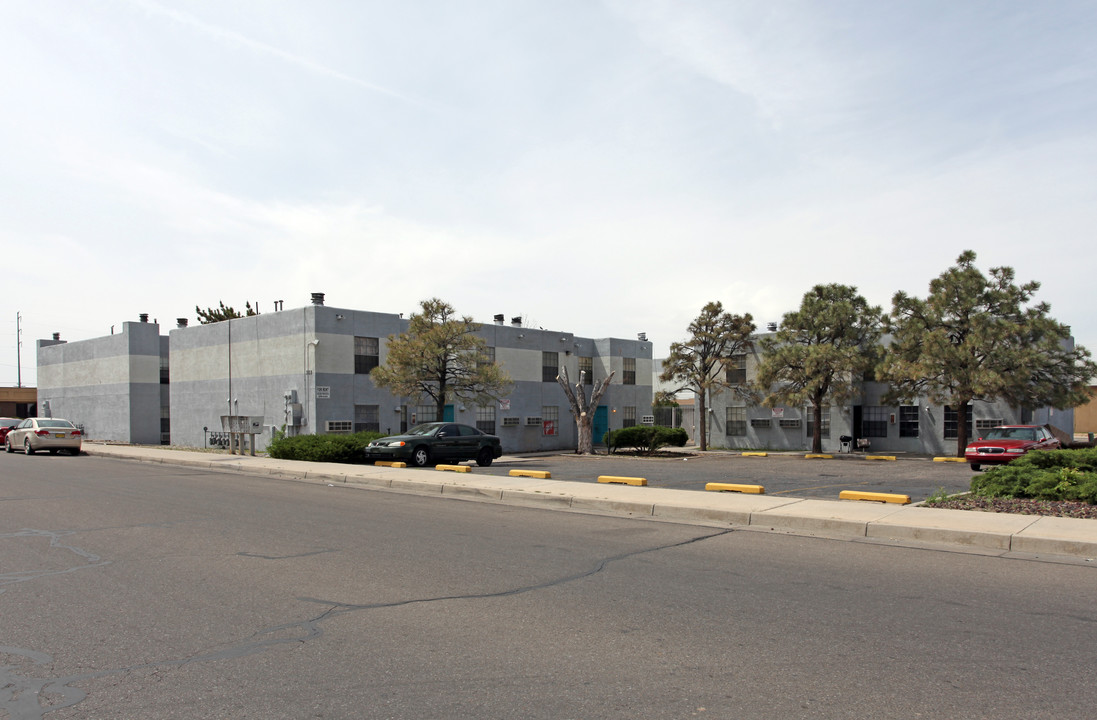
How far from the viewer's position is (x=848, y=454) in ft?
103

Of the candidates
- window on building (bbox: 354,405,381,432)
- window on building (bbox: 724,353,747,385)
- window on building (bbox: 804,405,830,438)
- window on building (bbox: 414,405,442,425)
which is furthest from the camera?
window on building (bbox: 724,353,747,385)

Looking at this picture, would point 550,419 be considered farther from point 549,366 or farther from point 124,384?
point 124,384

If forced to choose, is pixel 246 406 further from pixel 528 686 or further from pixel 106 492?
pixel 528 686

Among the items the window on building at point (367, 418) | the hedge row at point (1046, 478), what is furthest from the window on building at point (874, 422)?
the window on building at point (367, 418)

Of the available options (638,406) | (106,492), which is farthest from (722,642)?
(638,406)

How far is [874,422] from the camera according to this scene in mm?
34938

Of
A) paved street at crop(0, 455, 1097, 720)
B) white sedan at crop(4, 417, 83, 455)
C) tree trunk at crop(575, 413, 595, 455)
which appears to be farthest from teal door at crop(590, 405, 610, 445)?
paved street at crop(0, 455, 1097, 720)

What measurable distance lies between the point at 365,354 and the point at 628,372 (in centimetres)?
1714

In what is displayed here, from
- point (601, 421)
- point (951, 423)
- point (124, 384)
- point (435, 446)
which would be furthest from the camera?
point (601, 421)

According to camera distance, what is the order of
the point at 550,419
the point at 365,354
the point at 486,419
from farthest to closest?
the point at 550,419
the point at 486,419
the point at 365,354

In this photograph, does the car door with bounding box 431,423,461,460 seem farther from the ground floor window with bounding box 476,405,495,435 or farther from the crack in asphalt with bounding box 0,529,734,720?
the crack in asphalt with bounding box 0,529,734,720

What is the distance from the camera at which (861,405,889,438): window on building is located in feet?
113

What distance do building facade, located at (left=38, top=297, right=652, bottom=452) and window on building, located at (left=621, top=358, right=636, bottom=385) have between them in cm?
7

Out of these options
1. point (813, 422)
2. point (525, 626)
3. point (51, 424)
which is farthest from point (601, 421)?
point (525, 626)
